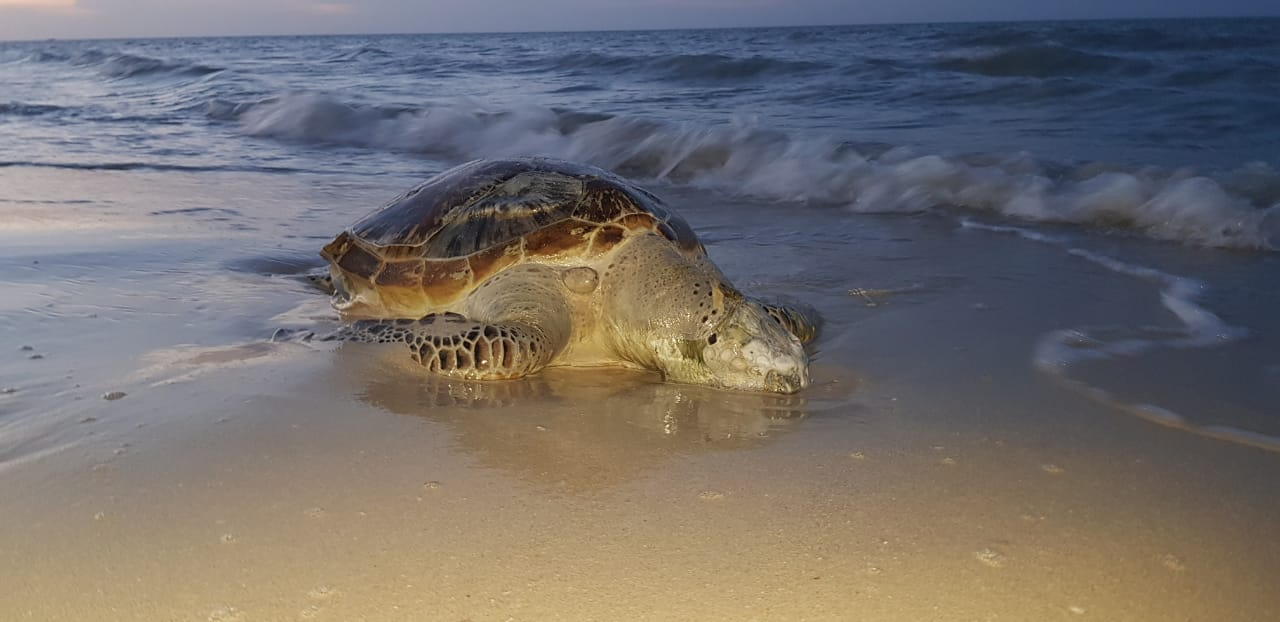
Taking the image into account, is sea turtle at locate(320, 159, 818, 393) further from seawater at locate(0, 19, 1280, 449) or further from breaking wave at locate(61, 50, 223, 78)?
breaking wave at locate(61, 50, 223, 78)

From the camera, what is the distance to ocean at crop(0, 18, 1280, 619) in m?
1.94

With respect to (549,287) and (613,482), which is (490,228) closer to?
(549,287)

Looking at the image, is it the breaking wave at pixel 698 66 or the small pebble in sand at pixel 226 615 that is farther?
the breaking wave at pixel 698 66

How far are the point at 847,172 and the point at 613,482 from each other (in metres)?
5.60

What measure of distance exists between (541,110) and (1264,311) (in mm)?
9614

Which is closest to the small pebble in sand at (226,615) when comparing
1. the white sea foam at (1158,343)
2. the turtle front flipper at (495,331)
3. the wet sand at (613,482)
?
the wet sand at (613,482)

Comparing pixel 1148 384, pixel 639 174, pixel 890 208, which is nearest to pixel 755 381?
pixel 1148 384

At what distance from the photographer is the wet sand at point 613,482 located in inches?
74.5

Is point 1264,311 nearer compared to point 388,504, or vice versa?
point 388,504

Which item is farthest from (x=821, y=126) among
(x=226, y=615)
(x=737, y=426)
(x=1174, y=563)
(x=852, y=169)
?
(x=226, y=615)

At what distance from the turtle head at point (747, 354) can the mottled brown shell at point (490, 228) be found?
51cm

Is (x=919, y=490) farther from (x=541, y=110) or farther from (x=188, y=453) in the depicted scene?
(x=541, y=110)

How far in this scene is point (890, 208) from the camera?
6691 millimetres

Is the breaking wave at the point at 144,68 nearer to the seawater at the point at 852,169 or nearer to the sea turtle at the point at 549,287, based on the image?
the seawater at the point at 852,169
